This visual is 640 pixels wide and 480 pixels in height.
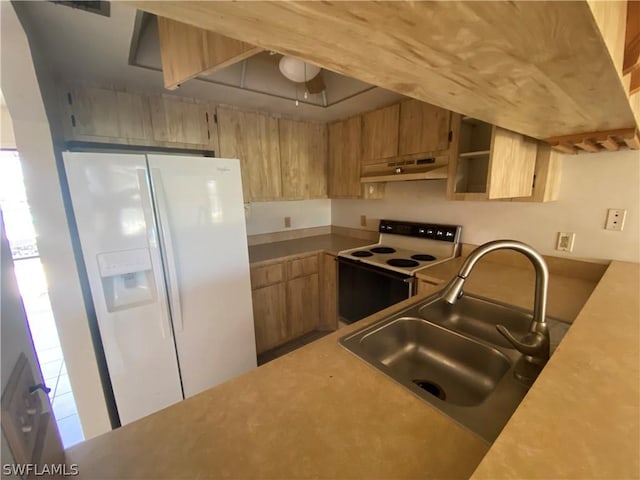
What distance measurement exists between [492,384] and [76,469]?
119 centimetres

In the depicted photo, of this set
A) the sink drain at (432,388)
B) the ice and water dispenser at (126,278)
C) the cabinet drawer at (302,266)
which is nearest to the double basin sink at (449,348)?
the sink drain at (432,388)

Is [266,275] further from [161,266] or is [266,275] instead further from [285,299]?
[161,266]

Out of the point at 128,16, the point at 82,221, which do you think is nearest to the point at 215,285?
the point at 82,221

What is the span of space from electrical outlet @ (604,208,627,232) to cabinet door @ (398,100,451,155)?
3.10 ft

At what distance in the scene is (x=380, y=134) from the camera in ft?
7.36

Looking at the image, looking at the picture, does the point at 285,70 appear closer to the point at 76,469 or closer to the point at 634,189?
the point at 76,469

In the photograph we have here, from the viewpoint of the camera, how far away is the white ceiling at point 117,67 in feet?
3.52

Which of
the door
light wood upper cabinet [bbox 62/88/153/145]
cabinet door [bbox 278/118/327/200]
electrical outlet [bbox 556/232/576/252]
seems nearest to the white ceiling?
light wood upper cabinet [bbox 62/88/153/145]

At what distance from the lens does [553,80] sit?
0.53m

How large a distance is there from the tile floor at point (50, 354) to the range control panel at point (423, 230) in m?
2.31

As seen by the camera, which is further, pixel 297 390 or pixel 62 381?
pixel 62 381

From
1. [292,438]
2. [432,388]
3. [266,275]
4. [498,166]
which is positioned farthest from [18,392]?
[266,275]

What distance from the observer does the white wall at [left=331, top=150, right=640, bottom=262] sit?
53.8 inches

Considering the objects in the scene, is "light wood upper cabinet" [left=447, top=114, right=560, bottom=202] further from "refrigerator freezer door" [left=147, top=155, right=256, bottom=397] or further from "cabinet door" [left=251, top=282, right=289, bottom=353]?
"cabinet door" [left=251, top=282, right=289, bottom=353]
